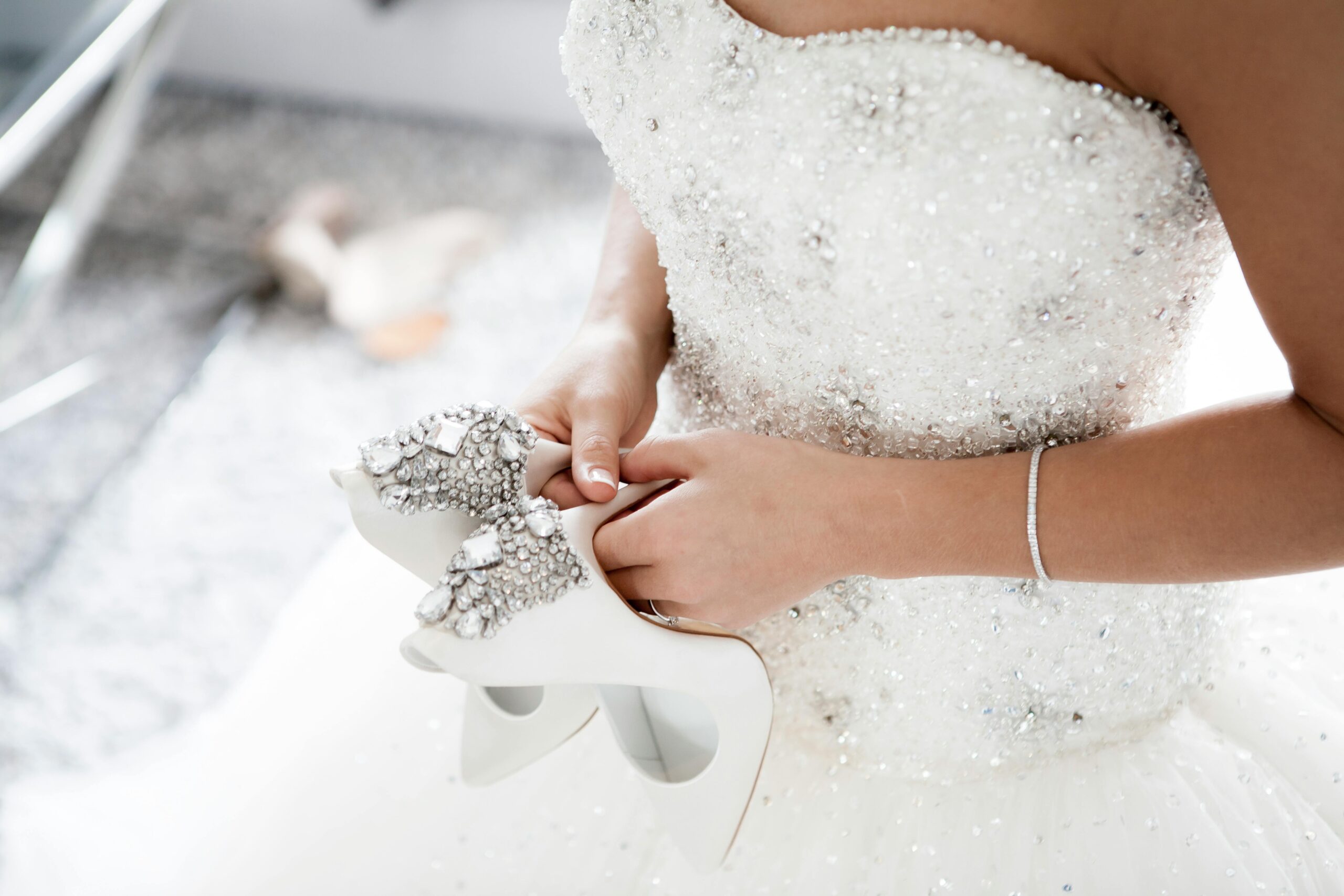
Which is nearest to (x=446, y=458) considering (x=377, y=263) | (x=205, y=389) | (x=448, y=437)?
(x=448, y=437)

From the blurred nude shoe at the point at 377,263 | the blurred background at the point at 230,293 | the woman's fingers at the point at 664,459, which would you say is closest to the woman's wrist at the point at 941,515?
the woman's fingers at the point at 664,459

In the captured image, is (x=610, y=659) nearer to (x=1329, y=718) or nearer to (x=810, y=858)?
(x=810, y=858)

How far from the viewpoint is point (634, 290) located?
0.89 metres

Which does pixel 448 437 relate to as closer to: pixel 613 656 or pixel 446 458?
pixel 446 458

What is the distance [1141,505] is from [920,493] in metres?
0.13

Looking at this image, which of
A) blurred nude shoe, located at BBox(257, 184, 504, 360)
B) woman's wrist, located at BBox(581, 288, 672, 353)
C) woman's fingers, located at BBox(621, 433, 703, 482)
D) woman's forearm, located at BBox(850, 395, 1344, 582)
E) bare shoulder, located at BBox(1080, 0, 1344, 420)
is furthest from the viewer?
blurred nude shoe, located at BBox(257, 184, 504, 360)

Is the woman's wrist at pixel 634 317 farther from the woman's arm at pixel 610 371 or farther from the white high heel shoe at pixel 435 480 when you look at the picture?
the white high heel shoe at pixel 435 480

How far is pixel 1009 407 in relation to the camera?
659mm

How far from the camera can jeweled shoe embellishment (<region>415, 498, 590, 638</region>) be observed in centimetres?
57

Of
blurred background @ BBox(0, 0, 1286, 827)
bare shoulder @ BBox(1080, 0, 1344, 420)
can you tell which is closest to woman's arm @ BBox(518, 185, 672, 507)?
bare shoulder @ BBox(1080, 0, 1344, 420)

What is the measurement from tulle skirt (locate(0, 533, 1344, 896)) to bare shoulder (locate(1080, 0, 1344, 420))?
1.14 ft

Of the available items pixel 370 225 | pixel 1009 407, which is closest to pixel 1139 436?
pixel 1009 407

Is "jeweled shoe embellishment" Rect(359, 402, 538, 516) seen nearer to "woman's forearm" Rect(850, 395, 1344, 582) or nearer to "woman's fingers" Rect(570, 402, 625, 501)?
"woman's fingers" Rect(570, 402, 625, 501)

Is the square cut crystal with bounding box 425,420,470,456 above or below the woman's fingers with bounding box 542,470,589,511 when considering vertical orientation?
above
